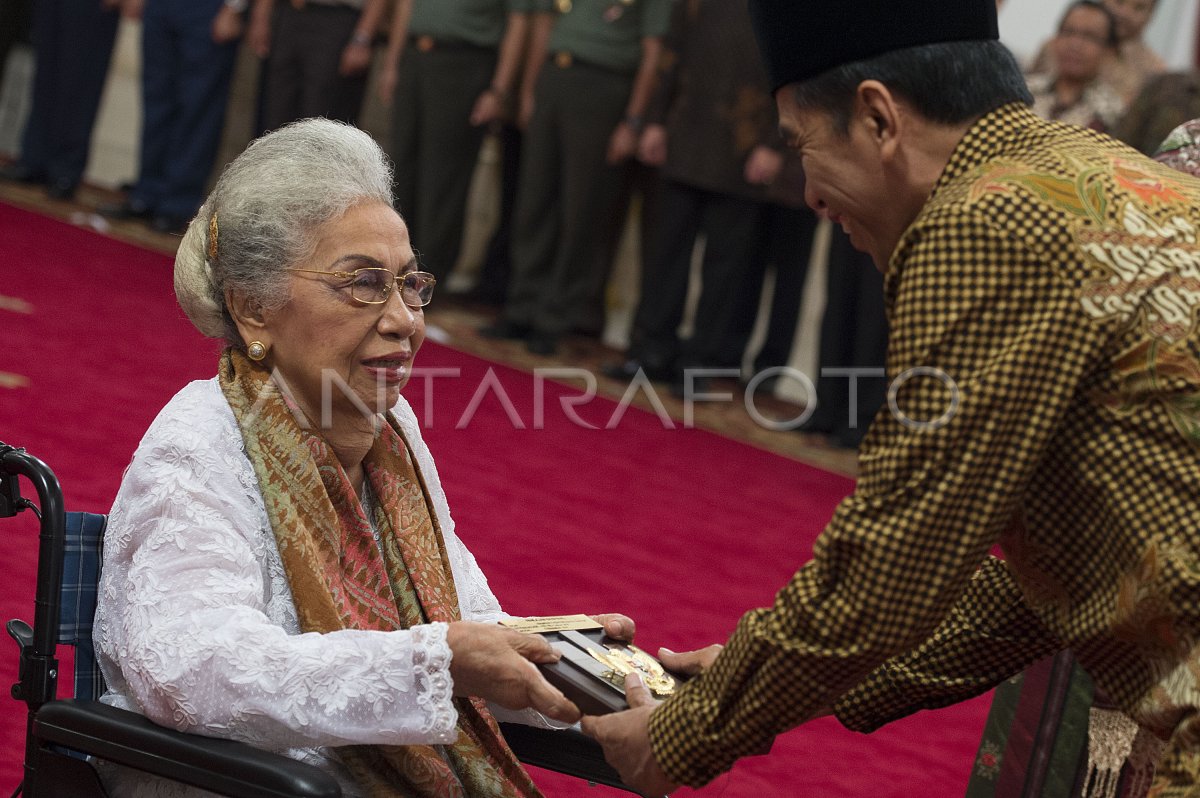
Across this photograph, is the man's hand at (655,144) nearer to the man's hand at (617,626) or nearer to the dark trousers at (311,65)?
the dark trousers at (311,65)

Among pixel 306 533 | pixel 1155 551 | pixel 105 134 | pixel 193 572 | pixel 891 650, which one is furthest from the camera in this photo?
pixel 105 134

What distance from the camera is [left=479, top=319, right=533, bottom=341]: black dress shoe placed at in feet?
25.7

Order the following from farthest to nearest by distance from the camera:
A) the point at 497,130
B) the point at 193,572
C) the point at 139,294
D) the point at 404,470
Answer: the point at 497,130
the point at 139,294
the point at 404,470
the point at 193,572

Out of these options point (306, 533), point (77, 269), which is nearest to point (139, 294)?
point (77, 269)

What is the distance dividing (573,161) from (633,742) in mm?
5900

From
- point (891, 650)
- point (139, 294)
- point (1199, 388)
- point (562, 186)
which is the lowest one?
point (139, 294)

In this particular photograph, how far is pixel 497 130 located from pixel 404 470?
6.14 meters

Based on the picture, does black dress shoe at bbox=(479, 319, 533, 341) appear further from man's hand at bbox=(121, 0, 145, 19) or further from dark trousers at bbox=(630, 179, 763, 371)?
man's hand at bbox=(121, 0, 145, 19)

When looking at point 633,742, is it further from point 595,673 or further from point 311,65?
point 311,65

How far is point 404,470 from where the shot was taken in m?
2.44

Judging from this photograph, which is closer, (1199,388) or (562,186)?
(1199,388)

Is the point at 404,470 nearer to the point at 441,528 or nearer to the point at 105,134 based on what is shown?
the point at 441,528

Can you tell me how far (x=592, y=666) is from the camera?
2.12 metres

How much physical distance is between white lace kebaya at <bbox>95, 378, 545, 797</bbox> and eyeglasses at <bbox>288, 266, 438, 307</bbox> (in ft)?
0.95
